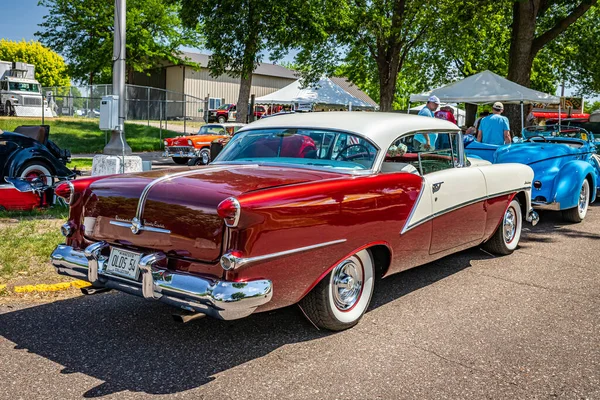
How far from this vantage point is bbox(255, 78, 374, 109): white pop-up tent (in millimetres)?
23656

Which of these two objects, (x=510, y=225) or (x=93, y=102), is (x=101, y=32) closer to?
(x=93, y=102)

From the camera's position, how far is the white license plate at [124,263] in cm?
370

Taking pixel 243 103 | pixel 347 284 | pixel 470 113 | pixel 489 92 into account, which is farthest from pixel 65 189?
pixel 470 113

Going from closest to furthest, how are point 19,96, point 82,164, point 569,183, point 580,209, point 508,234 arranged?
point 508,234
point 569,183
point 580,209
point 82,164
point 19,96

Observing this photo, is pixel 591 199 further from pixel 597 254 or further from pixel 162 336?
pixel 162 336

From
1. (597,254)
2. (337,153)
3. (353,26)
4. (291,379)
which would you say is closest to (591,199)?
(597,254)

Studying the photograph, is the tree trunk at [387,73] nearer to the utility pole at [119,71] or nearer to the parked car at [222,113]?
the utility pole at [119,71]

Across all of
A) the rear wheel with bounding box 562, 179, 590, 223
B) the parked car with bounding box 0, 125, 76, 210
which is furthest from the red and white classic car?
the parked car with bounding box 0, 125, 76, 210

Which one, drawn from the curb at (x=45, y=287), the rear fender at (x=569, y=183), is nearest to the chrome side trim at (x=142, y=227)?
the curb at (x=45, y=287)

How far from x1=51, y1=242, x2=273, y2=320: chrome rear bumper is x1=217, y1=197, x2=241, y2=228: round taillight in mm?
347

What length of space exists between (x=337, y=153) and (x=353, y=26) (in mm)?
19123

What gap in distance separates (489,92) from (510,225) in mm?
9392

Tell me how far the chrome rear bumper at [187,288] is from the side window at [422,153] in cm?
175

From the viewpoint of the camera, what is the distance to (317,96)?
77.8 feet
